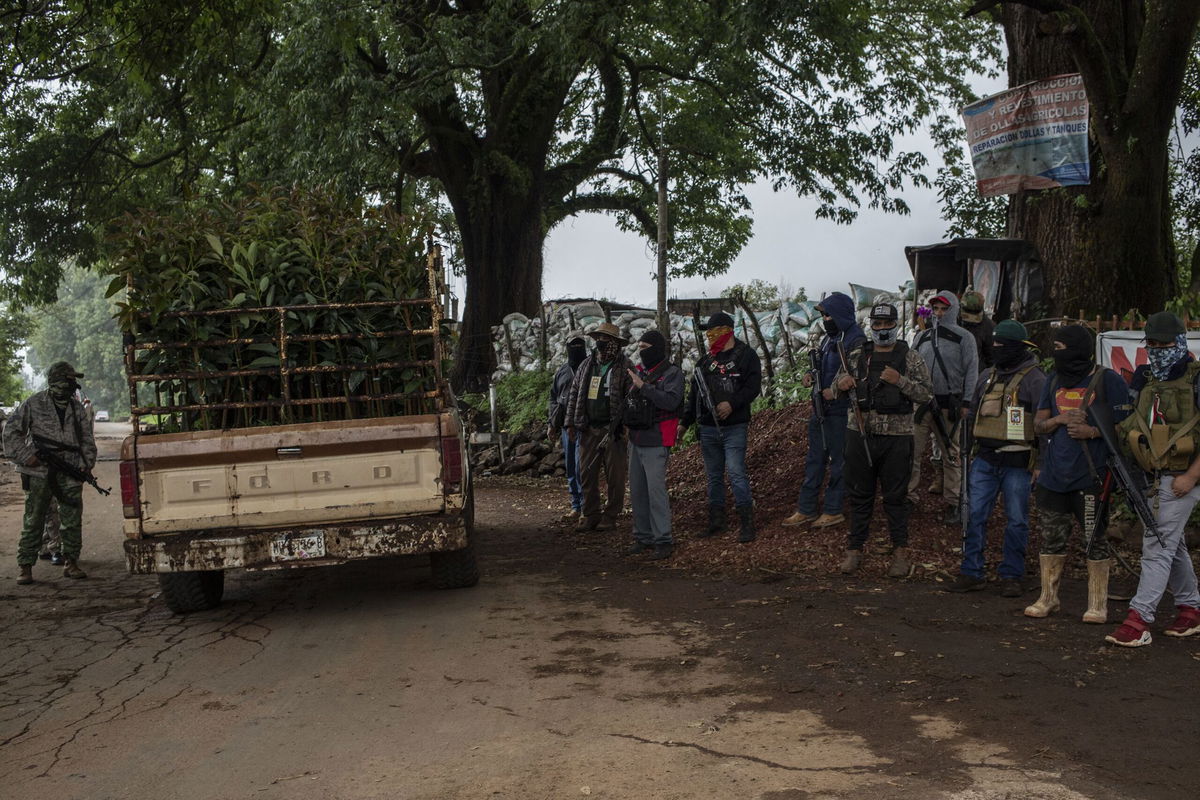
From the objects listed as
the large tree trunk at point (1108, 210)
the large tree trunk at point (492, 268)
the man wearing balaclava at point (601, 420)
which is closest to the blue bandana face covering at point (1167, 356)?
the man wearing balaclava at point (601, 420)

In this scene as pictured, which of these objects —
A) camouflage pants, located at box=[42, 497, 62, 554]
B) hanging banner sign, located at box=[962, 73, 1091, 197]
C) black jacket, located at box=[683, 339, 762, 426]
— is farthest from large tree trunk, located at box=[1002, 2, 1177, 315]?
camouflage pants, located at box=[42, 497, 62, 554]

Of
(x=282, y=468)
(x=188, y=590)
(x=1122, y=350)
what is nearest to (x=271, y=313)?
(x=282, y=468)

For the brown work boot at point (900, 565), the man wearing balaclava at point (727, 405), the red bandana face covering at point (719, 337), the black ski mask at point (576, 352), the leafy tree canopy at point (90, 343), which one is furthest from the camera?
the leafy tree canopy at point (90, 343)

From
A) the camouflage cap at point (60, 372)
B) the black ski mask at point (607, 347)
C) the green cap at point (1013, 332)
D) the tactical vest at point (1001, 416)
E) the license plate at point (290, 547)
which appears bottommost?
the license plate at point (290, 547)

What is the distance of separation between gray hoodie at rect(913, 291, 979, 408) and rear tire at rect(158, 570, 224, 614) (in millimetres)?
5878

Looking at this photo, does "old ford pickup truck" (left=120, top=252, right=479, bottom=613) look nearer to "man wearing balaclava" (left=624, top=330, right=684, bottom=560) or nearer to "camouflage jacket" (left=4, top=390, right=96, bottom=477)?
"man wearing balaclava" (left=624, top=330, right=684, bottom=560)

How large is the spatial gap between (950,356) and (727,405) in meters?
1.86

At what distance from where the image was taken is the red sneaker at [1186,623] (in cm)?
644

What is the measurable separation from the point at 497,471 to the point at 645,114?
12.3 metres

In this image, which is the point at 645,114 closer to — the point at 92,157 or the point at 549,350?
the point at 549,350

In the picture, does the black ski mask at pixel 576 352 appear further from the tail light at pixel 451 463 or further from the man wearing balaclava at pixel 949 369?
the tail light at pixel 451 463

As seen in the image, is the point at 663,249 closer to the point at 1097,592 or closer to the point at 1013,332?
the point at 1013,332

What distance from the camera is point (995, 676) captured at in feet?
18.9

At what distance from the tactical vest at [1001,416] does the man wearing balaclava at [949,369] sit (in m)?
1.45
